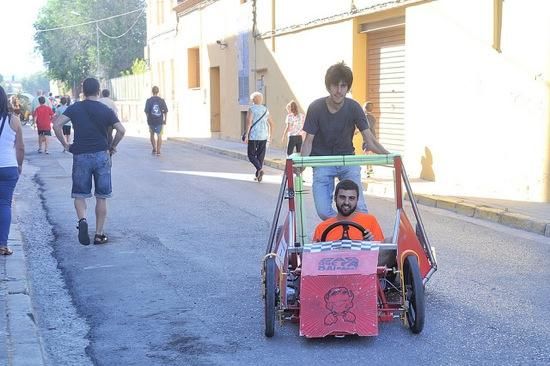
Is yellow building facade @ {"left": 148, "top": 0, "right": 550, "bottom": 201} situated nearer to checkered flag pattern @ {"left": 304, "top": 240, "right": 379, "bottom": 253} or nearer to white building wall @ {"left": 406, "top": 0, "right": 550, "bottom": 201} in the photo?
white building wall @ {"left": 406, "top": 0, "right": 550, "bottom": 201}

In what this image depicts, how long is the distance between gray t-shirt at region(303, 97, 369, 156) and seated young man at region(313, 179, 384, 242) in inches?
40.1

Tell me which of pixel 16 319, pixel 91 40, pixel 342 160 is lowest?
pixel 16 319

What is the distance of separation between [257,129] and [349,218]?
30.3 feet

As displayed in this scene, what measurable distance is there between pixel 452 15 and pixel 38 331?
10.3m

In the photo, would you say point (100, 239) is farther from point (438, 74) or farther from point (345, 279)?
point (438, 74)

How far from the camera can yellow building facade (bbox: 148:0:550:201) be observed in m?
11.8

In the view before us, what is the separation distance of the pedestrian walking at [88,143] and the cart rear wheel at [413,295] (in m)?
4.08

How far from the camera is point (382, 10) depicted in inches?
642

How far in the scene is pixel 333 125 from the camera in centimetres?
654

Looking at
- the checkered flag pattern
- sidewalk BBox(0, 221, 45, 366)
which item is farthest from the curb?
sidewalk BBox(0, 221, 45, 366)

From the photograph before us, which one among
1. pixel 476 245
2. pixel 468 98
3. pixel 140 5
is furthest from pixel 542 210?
pixel 140 5

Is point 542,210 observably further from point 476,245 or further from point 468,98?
point 468,98

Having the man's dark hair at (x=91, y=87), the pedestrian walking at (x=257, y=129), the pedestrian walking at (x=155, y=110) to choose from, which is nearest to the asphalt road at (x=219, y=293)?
the man's dark hair at (x=91, y=87)

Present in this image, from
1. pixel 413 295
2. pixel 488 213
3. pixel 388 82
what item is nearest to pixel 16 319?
pixel 413 295
